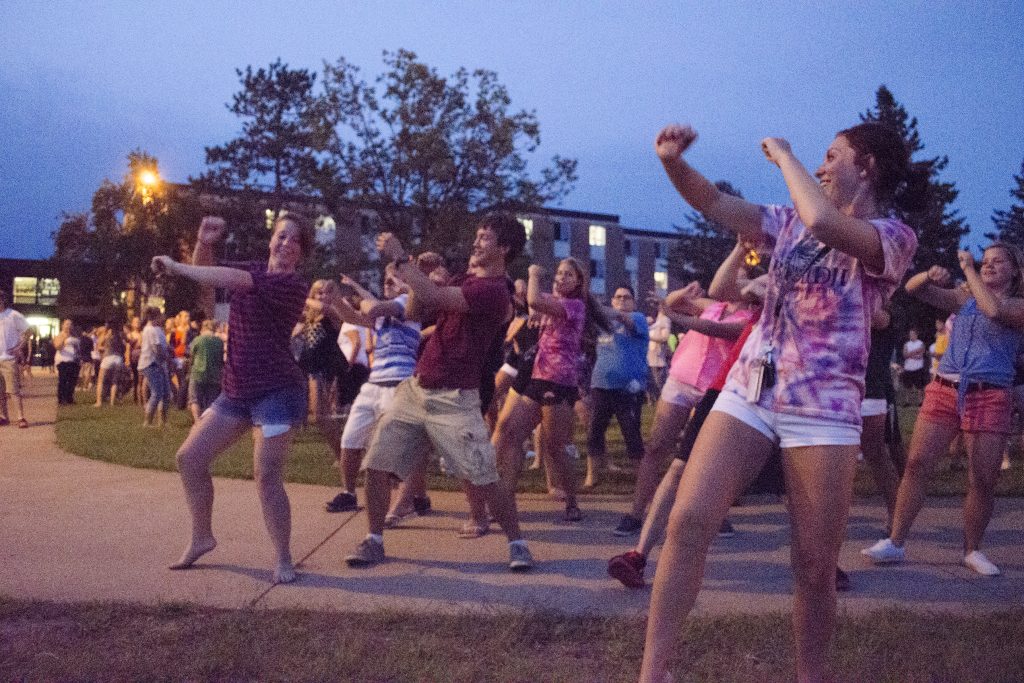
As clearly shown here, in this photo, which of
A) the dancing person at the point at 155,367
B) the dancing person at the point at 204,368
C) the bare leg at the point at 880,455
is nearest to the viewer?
the bare leg at the point at 880,455

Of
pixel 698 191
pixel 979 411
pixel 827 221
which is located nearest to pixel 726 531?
pixel 979 411

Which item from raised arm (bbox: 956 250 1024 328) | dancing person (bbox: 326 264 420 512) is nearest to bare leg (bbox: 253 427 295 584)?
dancing person (bbox: 326 264 420 512)

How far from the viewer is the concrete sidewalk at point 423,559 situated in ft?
15.2

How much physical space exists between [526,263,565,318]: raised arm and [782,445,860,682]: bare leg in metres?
3.25

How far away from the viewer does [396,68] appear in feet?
142

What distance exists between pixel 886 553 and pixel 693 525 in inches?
130

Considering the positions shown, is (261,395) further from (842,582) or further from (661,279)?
(661,279)

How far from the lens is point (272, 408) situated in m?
4.89

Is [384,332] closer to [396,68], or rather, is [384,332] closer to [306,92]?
[396,68]

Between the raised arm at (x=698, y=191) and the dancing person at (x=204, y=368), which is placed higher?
the raised arm at (x=698, y=191)

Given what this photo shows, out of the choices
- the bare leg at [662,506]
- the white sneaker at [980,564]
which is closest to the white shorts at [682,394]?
the bare leg at [662,506]

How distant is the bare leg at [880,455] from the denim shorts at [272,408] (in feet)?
11.3

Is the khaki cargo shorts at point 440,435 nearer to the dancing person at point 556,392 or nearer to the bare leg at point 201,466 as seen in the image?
→ the bare leg at point 201,466

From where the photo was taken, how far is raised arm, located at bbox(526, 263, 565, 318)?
6094 millimetres
